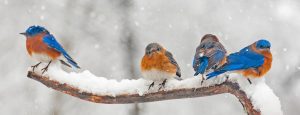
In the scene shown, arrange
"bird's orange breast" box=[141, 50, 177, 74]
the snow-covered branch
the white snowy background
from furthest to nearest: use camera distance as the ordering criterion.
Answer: the white snowy background, "bird's orange breast" box=[141, 50, 177, 74], the snow-covered branch

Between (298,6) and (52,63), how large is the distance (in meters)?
12.5

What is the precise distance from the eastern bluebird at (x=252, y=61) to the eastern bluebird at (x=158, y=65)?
59cm

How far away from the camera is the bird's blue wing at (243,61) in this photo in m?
4.82

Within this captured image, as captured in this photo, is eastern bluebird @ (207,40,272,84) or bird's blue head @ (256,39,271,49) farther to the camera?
bird's blue head @ (256,39,271,49)

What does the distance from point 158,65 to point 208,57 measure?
457mm

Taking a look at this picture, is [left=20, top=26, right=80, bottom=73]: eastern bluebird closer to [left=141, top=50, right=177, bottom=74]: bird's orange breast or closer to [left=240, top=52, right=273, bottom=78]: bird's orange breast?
[left=141, top=50, right=177, bottom=74]: bird's orange breast

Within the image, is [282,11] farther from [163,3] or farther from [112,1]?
[112,1]

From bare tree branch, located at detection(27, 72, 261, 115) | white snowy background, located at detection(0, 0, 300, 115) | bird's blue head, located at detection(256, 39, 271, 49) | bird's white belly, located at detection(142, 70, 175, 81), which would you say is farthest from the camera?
white snowy background, located at detection(0, 0, 300, 115)

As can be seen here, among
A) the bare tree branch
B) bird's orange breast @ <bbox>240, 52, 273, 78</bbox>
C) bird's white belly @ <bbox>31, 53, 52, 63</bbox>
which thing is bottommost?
the bare tree branch

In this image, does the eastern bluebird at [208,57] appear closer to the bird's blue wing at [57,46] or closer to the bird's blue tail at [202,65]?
the bird's blue tail at [202,65]

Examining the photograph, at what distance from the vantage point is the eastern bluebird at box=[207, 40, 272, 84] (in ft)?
16.0

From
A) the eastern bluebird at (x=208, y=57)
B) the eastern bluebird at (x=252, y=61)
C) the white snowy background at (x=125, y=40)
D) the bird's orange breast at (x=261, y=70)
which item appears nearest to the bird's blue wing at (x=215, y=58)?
the eastern bluebird at (x=208, y=57)

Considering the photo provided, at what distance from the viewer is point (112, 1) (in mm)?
13898

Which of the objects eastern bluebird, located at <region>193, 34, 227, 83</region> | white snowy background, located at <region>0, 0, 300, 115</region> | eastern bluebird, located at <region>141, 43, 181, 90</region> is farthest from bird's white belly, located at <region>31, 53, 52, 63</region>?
white snowy background, located at <region>0, 0, 300, 115</region>
